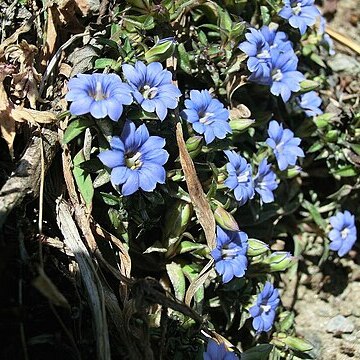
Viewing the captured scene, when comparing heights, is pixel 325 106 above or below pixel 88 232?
above

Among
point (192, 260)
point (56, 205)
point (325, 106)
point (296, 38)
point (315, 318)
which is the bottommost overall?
point (315, 318)

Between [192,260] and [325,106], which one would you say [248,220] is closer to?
[192,260]

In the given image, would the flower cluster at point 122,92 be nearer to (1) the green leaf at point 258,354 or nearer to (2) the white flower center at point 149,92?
(2) the white flower center at point 149,92

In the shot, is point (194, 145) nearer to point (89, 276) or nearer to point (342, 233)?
point (89, 276)

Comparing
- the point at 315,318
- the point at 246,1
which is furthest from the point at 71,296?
the point at 246,1

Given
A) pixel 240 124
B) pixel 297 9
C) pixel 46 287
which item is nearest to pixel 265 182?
pixel 240 124

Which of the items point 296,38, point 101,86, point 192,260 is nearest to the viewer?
point 101,86

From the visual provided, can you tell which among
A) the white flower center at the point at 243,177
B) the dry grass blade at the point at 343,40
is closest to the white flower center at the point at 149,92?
the white flower center at the point at 243,177
